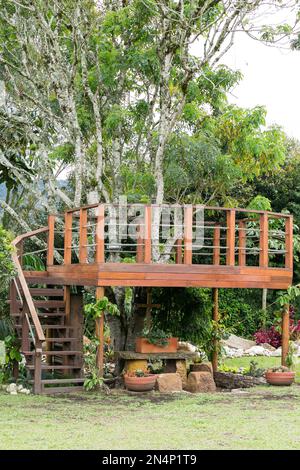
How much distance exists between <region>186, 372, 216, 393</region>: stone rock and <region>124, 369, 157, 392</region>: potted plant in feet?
2.47

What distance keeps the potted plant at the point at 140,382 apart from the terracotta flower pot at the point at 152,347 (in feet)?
2.90

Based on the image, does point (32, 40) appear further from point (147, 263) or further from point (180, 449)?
point (180, 449)

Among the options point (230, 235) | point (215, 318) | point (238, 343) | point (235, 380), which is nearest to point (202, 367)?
point (235, 380)

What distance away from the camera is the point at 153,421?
839cm

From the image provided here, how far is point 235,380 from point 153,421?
4349 millimetres

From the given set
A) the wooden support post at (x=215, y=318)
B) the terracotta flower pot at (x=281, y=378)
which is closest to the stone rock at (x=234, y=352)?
the wooden support post at (x=215, y=318)

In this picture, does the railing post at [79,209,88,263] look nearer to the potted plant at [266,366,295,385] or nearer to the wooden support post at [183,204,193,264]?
the wooden support post at [183,204,193,264]

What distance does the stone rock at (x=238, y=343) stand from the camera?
18.1 m

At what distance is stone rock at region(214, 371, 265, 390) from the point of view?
40.2 ft

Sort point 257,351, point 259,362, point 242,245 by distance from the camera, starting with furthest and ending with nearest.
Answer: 1. point 257,351
2. point 259,362
3. point 242,245

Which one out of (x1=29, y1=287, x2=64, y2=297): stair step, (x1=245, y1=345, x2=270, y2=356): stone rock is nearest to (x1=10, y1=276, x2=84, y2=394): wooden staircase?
(x1=29, y1=287, x2=64, y2=297): stair step

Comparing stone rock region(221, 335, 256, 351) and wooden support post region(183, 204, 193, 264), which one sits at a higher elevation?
wooden support post region(183, 204, 193, 264)

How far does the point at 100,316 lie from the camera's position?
35.8ft

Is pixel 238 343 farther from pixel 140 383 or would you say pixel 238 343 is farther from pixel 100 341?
pixel 100 341
